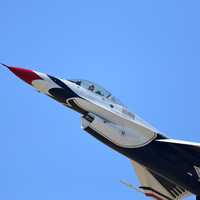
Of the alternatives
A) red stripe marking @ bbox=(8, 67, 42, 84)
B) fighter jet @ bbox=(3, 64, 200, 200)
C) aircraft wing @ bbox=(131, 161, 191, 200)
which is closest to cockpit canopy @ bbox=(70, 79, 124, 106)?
fighter jet @ bbox=(3, 64, 200, 200)

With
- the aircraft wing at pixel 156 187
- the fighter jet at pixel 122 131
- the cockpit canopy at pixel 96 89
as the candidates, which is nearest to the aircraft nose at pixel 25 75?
the fighter jet at pixel 122 131

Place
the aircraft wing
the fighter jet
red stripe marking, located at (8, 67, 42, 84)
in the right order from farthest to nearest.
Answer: the aircraft wing → red stripe marking, located at (8, 67, 42, 84) → the fighter jet

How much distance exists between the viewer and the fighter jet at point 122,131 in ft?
73.4

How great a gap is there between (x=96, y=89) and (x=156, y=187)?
6717 mm

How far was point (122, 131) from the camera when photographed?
887 inches

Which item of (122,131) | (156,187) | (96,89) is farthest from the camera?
(156,187)

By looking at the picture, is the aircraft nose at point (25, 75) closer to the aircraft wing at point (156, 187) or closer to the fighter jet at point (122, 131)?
the fighter jet at point (122, 131)

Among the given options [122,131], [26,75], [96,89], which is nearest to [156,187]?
[122,131]

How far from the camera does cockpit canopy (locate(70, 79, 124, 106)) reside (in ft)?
77.4

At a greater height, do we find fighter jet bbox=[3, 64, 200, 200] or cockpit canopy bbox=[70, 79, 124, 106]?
cockpit canopy bbox=[70, 79, 124, 106]

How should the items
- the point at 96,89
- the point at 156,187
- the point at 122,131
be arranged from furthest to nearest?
the point at 156,187 < the point at 96,89 < the point at 122,131

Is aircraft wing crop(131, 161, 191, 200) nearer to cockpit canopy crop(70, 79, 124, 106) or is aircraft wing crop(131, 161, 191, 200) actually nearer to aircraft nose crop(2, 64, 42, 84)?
cockpit canopy crop(70, 79, 124, 106)

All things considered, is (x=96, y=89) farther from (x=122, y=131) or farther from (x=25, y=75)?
(x=25, y=75)

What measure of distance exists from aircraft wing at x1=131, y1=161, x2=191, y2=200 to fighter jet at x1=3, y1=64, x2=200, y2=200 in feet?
12.6
